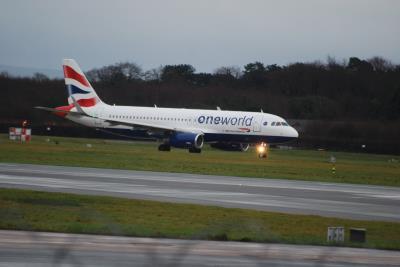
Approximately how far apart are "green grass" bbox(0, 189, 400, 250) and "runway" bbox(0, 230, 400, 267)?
1.09 m

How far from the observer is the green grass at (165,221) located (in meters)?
20.2

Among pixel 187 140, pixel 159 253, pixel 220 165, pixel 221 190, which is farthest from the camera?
pixel 187 140

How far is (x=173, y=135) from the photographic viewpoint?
69.5 meters

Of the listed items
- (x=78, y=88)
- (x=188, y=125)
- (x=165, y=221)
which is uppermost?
(x=78, y=88)

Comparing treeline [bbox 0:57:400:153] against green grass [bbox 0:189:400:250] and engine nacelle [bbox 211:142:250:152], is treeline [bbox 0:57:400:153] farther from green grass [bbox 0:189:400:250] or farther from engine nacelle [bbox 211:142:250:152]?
green grass [bbox 0:189:400:250]

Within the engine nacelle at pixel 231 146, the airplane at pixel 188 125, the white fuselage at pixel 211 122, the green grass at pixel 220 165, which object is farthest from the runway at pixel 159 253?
the engine nacelle at pixel 231 146

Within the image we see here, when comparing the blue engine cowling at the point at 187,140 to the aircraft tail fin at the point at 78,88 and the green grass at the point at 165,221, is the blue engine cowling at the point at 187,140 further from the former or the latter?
the green grass at the point at 165,221

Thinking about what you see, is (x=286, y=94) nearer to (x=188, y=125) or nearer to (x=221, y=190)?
(x=188, y=125)

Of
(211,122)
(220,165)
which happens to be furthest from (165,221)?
(211,122)

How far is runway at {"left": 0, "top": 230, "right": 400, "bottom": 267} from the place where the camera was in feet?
49.4

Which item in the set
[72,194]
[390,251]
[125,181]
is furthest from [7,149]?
[390,251]

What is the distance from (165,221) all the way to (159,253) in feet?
21.4

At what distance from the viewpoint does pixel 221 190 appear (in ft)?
112

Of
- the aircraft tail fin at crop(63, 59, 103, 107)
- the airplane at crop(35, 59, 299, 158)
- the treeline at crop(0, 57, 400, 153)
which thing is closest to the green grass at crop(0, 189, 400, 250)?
the airplane at crop(35, 59, 299, 158)
